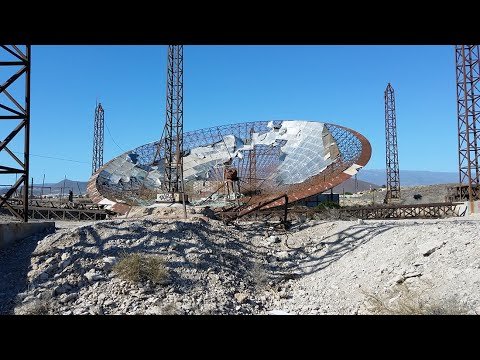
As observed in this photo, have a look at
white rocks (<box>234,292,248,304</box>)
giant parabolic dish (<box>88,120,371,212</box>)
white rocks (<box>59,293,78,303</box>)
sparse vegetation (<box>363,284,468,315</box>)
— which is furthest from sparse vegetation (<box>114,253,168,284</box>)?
giant parabolic dish (<box>88,120,371,212</box>)

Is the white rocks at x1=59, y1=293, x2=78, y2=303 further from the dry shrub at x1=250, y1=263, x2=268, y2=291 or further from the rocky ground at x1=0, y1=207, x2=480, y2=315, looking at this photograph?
the dry shrub at x1=250, y1=263, x2=268, y2=291

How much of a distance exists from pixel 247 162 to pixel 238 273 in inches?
766

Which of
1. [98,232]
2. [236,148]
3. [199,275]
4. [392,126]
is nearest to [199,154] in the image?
[236,148]

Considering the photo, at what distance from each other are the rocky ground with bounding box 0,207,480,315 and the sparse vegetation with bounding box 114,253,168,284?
134 millimetres

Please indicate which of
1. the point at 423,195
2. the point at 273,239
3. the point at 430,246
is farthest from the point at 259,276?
the point at 423,195

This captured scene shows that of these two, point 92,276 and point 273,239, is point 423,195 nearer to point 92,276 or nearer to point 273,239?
point 273,239

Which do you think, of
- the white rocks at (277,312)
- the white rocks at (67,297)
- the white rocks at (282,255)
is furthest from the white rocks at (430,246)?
the white rocks at (67,297)

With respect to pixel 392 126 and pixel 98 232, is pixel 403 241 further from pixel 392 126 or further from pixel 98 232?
pixel 392 126

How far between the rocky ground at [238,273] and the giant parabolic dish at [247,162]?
958 cm

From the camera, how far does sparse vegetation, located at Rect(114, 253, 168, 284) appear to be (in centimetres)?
1034

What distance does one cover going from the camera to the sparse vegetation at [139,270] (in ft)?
33.9

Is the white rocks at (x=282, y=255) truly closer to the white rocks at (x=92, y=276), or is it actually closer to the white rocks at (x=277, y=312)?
the white rocks at (x=277, y=312)
